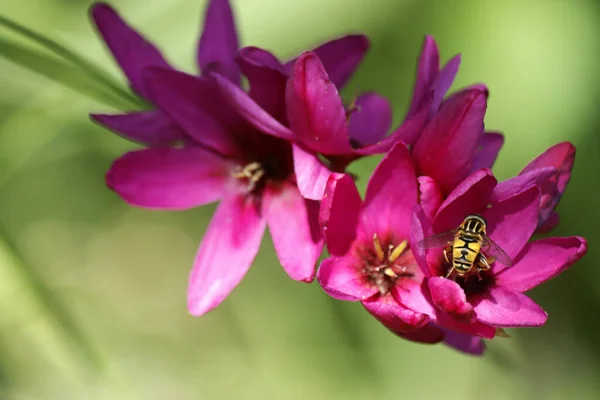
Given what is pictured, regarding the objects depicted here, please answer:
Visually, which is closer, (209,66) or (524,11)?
(209,66)

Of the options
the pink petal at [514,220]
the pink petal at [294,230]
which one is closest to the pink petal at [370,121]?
the pink petal at [294,230]

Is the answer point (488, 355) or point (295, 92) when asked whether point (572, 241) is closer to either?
point (295, 92)

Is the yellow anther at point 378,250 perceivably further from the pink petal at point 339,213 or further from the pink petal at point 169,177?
the pink petal at point 169,177

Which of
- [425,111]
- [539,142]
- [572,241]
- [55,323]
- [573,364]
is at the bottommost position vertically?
[573,364]

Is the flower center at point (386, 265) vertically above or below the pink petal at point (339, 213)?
below

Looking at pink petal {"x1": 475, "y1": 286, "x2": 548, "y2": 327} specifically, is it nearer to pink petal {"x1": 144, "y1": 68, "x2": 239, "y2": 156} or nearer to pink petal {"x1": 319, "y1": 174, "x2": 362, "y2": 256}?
pink petal {"x1": 319, "y1": 174, "x2": 362, "y2": 256}

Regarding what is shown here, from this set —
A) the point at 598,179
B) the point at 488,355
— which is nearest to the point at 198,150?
the point at 488,355

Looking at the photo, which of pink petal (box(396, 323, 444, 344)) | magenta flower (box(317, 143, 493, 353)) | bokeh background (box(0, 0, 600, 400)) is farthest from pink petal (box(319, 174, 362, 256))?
bokeh background (box(0, 0, 600, 400))
